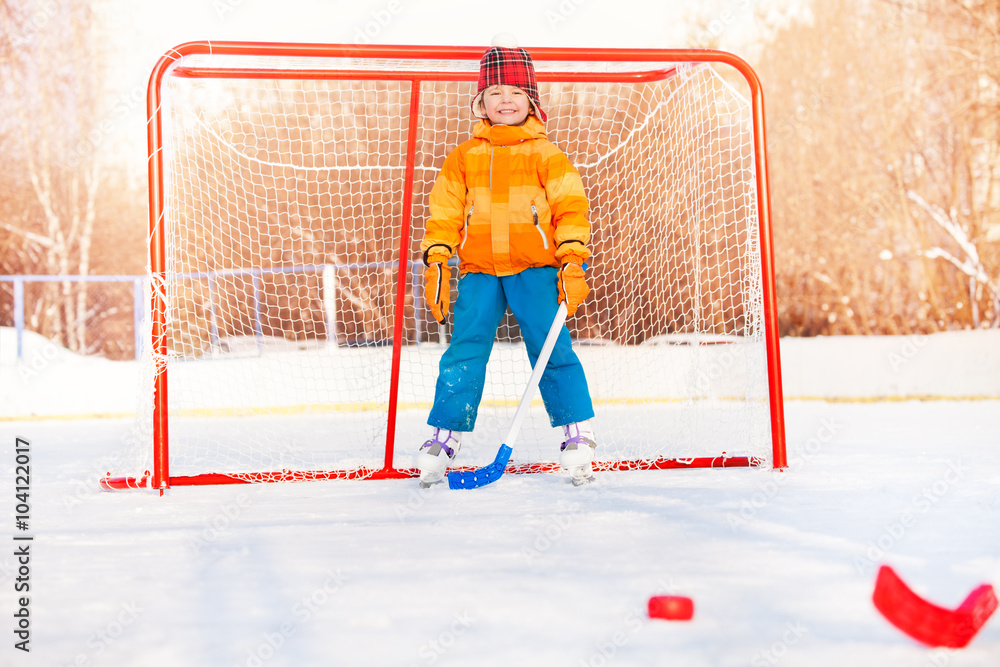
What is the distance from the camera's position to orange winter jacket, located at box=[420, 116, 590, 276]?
84.0 inches

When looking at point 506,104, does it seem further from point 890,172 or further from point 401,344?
point 890,172

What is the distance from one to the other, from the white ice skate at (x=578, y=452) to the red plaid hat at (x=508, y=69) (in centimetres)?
96

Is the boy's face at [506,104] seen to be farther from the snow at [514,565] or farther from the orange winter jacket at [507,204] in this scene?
the snow at [514,565]

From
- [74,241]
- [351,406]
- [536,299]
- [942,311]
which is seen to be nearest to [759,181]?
[536,299]

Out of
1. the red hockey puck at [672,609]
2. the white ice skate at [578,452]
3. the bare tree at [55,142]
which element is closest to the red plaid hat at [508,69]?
the white ice skate at [578,452]

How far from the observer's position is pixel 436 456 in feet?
7.10

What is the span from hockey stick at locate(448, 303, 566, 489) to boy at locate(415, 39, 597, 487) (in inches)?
3.2

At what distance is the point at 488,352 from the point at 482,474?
0.35 meters

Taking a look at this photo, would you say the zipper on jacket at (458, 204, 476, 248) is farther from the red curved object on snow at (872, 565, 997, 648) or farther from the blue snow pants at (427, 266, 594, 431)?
the red curved object on snow at (872, 565, 997, 648)

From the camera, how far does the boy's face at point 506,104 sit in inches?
86.2

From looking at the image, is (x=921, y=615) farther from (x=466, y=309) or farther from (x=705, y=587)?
(x=466, y=309)

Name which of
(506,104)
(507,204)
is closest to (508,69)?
(506,104)

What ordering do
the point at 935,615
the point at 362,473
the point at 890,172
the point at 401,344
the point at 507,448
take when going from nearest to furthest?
the point at 935,615 < the point at 507,448 < the point at 362,473 < the point at 401,344 < the point at 890,172

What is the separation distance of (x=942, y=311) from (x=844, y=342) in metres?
2.27
